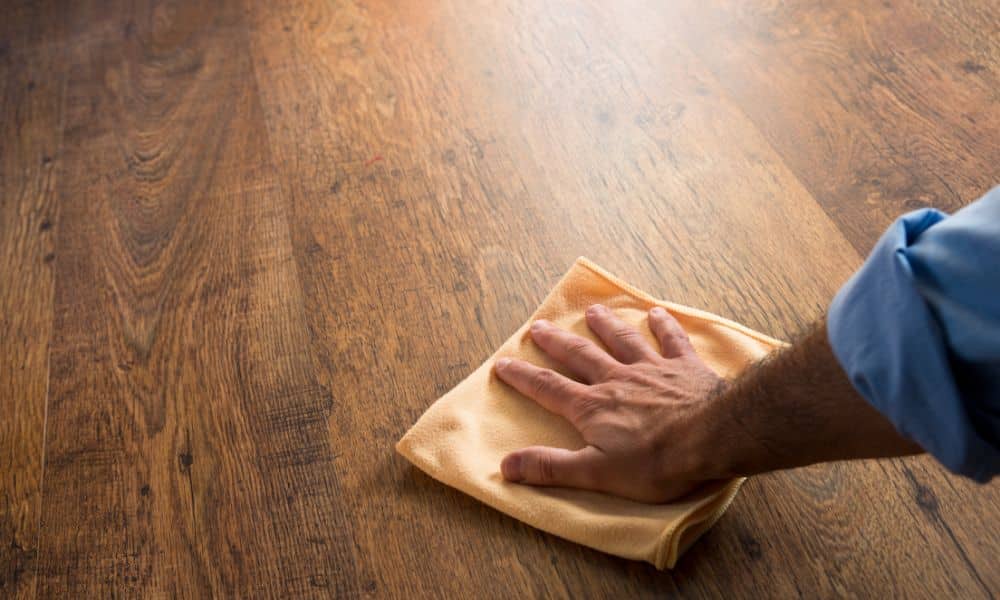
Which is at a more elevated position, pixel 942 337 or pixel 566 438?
pixel 942 337

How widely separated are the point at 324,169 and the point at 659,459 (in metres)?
0.73

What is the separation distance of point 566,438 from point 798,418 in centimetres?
30

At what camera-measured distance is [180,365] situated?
1.13 m

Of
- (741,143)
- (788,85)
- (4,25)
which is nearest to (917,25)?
(788,85)

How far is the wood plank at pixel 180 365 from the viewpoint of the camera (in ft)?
3.10

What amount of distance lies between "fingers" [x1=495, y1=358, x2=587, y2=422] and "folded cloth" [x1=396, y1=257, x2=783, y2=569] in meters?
0.01

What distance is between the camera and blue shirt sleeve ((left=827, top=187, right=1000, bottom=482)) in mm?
564

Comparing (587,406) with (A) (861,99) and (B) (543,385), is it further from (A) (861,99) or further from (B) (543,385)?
(A) (861,99)

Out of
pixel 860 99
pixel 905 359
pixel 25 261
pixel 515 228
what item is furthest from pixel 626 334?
pixel 25 261

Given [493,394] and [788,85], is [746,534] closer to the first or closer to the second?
[493,394]

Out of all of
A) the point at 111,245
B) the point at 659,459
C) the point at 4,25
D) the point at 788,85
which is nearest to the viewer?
the point at 659,459

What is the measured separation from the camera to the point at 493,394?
40.3 inches

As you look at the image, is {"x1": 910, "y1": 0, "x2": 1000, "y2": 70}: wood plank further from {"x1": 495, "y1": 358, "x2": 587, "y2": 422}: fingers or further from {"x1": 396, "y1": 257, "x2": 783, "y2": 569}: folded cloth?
{"x1": 495, "y1": 358, "x2": 587, "y2": 422}: fingers

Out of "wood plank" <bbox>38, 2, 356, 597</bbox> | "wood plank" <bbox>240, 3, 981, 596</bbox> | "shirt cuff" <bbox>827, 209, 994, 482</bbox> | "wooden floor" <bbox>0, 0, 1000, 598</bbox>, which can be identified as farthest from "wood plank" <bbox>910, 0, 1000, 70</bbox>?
"wood plank" <bbox>38, 2, 356, 597</bbox>
